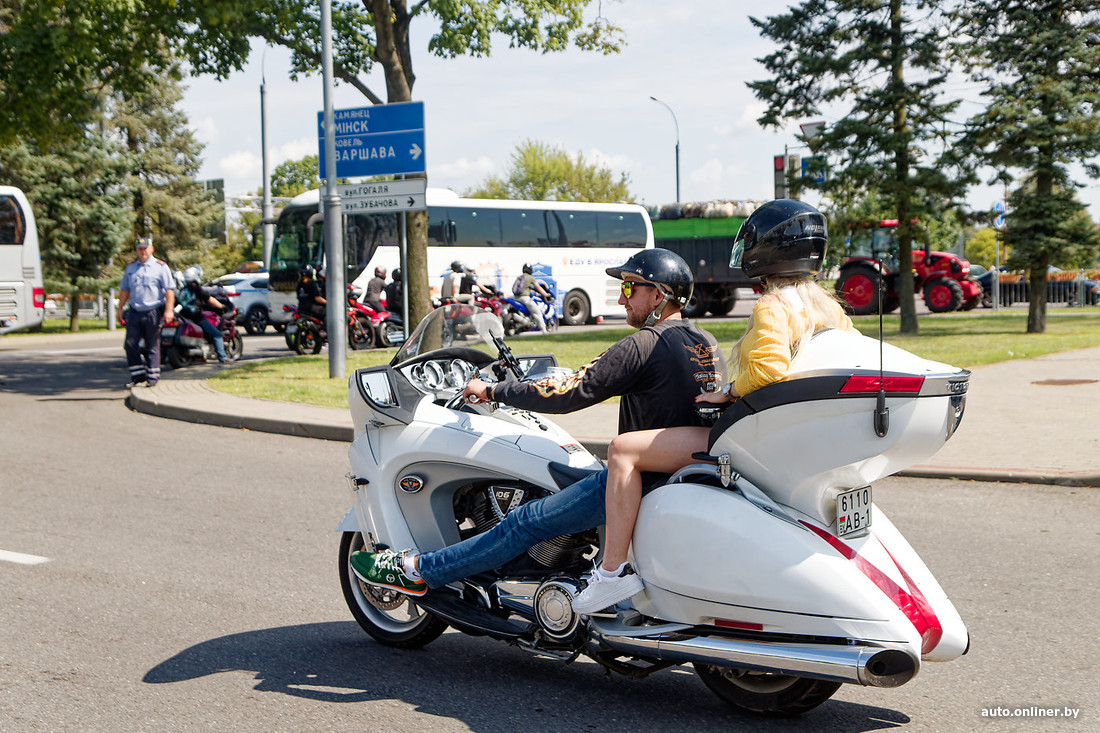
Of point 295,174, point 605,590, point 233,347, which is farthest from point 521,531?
point 295,174

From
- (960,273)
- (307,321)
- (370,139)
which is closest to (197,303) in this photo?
(307,321)

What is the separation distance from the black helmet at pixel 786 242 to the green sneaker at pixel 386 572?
1759mm

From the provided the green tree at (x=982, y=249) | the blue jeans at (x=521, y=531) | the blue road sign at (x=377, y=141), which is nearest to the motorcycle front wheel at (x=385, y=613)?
the blue jeans at (x=521, y=531)

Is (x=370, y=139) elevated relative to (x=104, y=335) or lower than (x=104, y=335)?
elevated

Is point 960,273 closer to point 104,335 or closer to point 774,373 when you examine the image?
point 104,335

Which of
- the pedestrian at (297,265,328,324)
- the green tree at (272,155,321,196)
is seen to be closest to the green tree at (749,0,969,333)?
the pedestrian at (297,265,328,324)

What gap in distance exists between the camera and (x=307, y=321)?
2042cm

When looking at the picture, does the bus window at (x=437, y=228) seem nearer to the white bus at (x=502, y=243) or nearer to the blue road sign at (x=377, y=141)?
the white bus at (x=502, y=243)

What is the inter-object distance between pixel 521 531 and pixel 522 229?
2843 centimetres

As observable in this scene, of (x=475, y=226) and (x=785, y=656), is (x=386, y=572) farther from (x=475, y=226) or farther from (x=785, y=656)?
(x=475, y=226)

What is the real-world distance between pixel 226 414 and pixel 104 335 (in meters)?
21.1

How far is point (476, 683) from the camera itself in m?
4.08

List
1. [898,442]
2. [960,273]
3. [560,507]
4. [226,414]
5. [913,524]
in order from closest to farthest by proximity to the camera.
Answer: [898,442] → [560,507] → [913,524] → [226,414] → [960,273]

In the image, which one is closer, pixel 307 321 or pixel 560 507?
pixel 560 507
